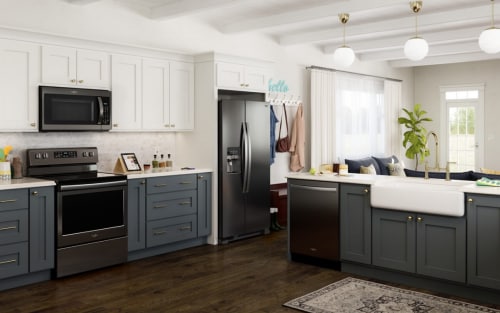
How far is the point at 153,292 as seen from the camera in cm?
446

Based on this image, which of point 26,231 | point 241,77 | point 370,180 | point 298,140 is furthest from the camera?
point 298,140

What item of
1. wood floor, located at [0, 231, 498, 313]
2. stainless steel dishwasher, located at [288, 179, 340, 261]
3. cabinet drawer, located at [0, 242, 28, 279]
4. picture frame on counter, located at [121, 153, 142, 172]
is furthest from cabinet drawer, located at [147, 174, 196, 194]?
cabinet drawer, located at [0, 242, 28, 279]

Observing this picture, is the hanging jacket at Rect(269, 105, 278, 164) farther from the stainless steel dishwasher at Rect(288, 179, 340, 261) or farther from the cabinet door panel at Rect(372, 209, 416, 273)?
the cabinet door panel at Rect(372, 209, 416, 273)

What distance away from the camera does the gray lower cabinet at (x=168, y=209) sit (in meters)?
5.50

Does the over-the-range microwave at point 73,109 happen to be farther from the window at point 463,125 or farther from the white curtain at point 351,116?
the window at point 463,125

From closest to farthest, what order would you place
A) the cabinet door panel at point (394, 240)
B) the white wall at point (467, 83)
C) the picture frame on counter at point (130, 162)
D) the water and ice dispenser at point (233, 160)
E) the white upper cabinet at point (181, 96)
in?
the cabinet door panel at point (394, 240) < the picture frame on counter at point (130, 162) < the white upper cabinet at point (181, 96) < the water and ice dispenser at point (233, 160) < the white wall at point (467, 83)

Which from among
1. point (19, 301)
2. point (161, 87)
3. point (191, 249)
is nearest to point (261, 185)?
point (191, 249)

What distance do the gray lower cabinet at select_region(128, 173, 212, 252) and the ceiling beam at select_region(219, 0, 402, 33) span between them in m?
1.98

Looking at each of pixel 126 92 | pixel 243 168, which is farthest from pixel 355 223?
pixel 126 92

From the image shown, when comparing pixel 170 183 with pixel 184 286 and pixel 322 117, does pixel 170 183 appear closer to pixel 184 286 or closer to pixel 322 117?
pixel 184 286

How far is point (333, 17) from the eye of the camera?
22.7 feet

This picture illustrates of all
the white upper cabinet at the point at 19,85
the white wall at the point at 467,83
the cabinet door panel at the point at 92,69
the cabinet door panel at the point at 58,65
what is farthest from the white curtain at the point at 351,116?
the white upper cabinet at the point at 19,85

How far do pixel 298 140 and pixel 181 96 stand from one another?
2.37 m

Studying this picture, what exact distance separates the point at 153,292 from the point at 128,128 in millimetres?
2040
